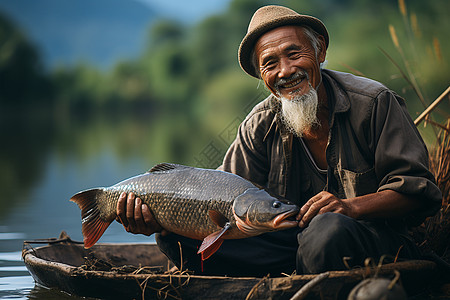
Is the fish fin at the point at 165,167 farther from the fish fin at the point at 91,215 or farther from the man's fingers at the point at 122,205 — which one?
the fish fin at the point at 91,215

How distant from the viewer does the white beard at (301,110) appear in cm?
357

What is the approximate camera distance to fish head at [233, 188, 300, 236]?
9.80 feet

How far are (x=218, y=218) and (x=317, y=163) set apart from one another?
2.86 feet

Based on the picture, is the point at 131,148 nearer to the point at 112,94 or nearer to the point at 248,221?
the point at 248,221

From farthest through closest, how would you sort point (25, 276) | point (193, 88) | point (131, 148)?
point (193, 88) < point (131, 148) < point (25, 276)

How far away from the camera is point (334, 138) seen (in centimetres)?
364

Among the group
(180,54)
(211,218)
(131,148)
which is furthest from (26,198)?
(180,54)

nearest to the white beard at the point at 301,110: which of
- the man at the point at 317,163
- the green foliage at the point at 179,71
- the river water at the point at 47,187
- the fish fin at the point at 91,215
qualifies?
the man at the point at 317,163

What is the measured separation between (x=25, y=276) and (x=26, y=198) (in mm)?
5072

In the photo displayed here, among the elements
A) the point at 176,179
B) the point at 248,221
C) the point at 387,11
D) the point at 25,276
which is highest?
the point at 387,11

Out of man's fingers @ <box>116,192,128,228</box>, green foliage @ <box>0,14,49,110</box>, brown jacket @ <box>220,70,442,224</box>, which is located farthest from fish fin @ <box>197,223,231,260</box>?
green foliage @ <box>0,14,49,110</box>

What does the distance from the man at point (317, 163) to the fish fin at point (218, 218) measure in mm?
421

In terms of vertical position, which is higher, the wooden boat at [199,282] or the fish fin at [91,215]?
the fish fin at [91,215]

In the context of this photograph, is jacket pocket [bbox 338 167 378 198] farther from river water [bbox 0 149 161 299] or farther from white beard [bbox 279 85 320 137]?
river water [bbox 0 149 161 299]
